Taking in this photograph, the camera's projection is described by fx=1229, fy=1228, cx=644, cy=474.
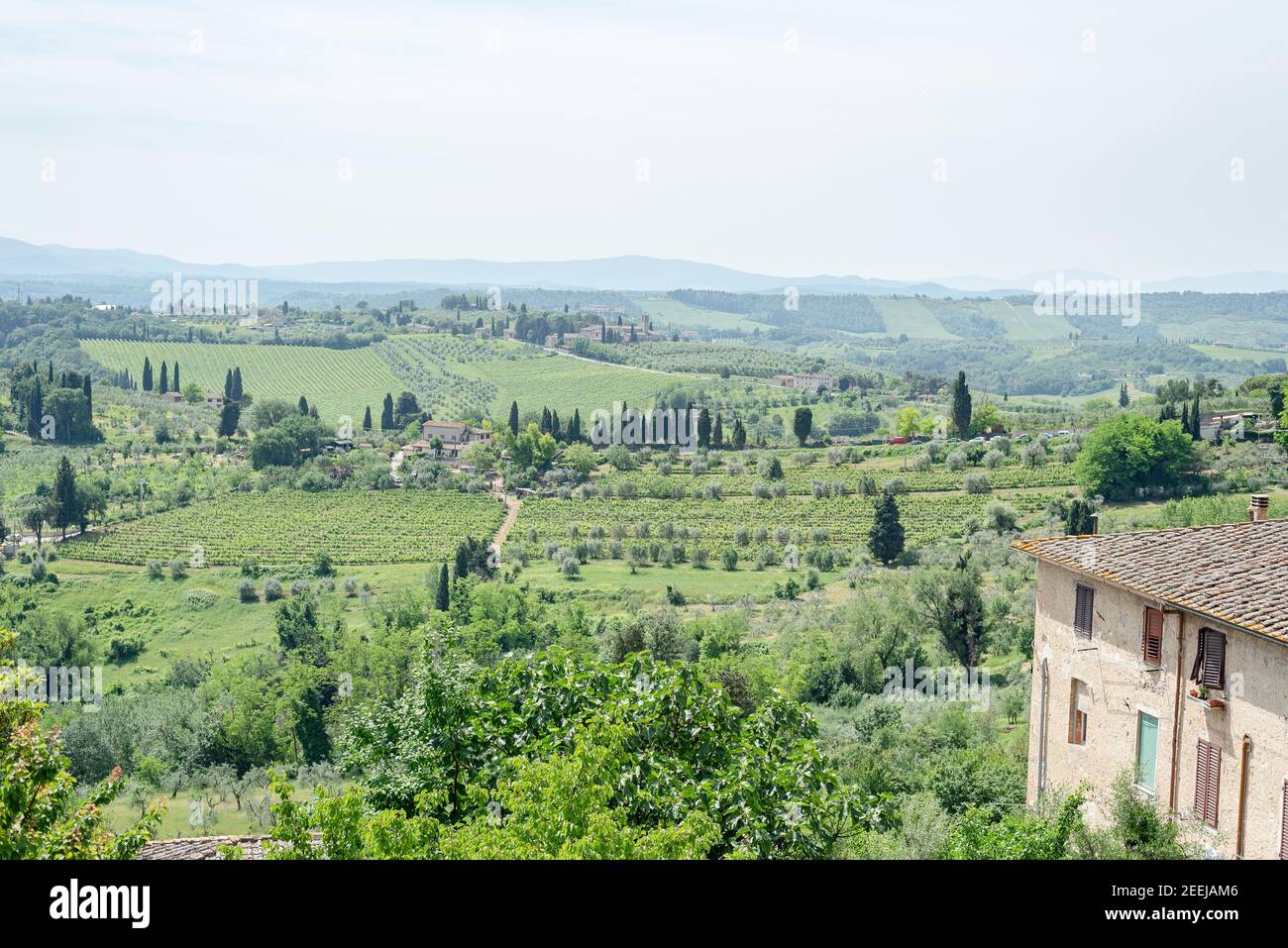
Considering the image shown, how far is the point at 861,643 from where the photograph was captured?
133ft

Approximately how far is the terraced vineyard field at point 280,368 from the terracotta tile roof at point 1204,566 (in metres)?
119

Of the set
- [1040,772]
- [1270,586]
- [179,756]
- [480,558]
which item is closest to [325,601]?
[480,558]

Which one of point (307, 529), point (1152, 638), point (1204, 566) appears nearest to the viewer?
point (1152, 638)

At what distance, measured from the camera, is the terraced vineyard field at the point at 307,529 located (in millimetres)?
72375

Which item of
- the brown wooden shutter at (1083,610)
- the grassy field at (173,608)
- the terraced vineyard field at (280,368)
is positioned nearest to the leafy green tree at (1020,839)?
the brown wooden shutter at (1083,610)

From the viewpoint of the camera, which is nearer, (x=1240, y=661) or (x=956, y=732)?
(x=1240, y=661)

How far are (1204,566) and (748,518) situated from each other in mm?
57189

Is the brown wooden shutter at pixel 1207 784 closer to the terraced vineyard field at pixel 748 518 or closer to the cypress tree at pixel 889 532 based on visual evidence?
the cypress tree at pixel 889 532

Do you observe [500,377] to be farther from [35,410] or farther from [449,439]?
[35,410]

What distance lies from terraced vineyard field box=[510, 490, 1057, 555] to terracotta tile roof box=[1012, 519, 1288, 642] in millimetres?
44894

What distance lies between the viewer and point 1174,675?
14641 millimetres

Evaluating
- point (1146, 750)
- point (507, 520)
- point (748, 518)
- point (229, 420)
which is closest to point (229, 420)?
point (229, 420)

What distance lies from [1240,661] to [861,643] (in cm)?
2728
